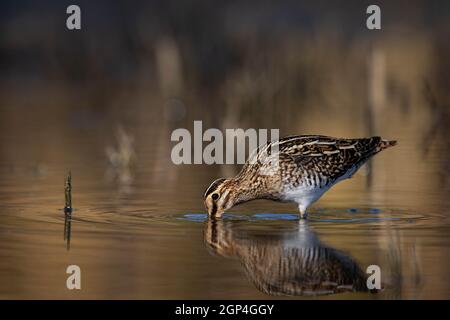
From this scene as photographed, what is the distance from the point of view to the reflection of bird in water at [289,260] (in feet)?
29.9

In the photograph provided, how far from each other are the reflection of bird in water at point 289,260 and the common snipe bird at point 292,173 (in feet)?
2.10

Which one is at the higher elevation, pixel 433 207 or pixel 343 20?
pixel 343 20

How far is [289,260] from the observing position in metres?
9.94

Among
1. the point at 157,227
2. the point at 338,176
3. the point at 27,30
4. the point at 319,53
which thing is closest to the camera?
the point at 157,227

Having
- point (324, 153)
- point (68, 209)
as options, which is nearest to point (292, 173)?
point (324, 153)

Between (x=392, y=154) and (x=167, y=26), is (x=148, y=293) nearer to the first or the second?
(x=392, y=154)

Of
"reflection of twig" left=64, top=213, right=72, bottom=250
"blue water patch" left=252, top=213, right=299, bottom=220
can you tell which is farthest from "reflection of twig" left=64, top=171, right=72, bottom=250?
"blue water patch" left=252, top=213, right=299, bottom=220

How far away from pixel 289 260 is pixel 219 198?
2.40 m

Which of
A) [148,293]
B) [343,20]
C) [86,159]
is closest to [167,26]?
[343,20]

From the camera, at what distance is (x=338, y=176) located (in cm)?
1245

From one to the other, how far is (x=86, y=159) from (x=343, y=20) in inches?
403

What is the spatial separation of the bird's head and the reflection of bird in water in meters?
0.43

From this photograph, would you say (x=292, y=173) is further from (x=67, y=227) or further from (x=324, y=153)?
(x=67, y=227)

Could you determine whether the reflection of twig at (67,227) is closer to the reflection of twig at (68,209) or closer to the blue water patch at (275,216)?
the reflection of twig at (68,209)
